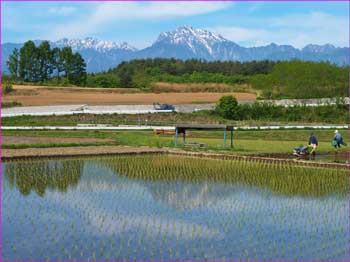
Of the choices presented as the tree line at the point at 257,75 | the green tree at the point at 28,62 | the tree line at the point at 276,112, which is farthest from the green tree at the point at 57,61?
the tree line at the point at 276,112

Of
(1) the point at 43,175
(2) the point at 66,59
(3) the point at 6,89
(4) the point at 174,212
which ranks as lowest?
(1) the point at 43,175

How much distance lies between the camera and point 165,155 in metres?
21.2

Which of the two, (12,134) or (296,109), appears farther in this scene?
(296,109)

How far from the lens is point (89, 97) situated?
56.2 m

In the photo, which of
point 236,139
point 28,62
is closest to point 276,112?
point 236,139

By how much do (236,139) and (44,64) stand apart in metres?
51.7

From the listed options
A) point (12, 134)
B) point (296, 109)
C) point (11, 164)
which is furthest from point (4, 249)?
point (296, 109)

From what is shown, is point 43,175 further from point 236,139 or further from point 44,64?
point 44,64

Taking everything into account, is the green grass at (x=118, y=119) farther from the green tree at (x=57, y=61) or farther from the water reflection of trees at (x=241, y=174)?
the green tree at (x=57, y=61)

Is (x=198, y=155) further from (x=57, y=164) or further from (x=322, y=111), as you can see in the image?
(x=322, y=111)

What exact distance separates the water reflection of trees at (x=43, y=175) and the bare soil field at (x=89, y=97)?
30.9 metres

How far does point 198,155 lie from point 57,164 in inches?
203

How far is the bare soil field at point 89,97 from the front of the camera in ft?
169

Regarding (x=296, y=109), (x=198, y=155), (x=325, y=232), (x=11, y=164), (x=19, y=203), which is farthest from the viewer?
(x=296, y=109)
